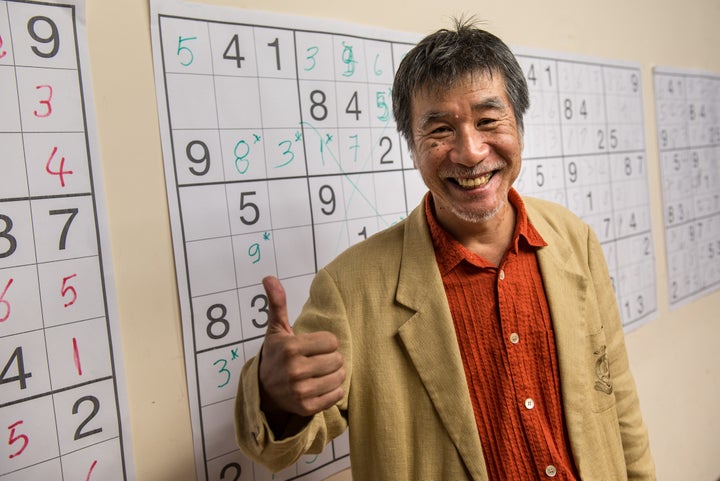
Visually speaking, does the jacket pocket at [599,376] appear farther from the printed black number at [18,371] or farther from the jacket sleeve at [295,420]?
the printed black number at [18,371]

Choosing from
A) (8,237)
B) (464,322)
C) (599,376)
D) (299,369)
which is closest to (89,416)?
(8,237)

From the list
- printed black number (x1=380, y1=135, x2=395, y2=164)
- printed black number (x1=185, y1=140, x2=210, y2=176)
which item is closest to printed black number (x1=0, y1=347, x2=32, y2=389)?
printed black number (x1=185, y1=140, x2=210, y2=176)

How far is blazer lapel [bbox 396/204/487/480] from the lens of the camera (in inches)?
32.5

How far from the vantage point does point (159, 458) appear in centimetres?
92

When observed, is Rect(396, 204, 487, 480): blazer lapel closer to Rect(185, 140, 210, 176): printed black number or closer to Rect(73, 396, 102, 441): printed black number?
Rect(185, 140, 210, 176): printed black number

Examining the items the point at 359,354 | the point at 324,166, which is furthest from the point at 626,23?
the point at 359,354

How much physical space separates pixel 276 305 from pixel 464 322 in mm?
364

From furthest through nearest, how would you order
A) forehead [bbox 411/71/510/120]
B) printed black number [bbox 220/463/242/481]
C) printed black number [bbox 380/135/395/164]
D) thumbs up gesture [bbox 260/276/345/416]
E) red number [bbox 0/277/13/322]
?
printed black number [bbox 380/135/395/164] < printed black number [bbox 220/463/242/481] < forehead [bbox 411/71/510/120] < red number [bbox 0/277/13/322] < thumbs up gesture [bbox 260/276/345/416]

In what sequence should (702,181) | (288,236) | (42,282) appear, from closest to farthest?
(42,282)
(288,236)
(702,181)

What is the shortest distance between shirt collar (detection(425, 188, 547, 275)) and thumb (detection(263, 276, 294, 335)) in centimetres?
35

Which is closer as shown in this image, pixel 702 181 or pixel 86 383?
pixel 86 383

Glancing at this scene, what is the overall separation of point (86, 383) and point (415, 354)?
0.53 meters

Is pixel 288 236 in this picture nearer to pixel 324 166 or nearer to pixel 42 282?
pixel 324 166

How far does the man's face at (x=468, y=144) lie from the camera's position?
0.88 m
